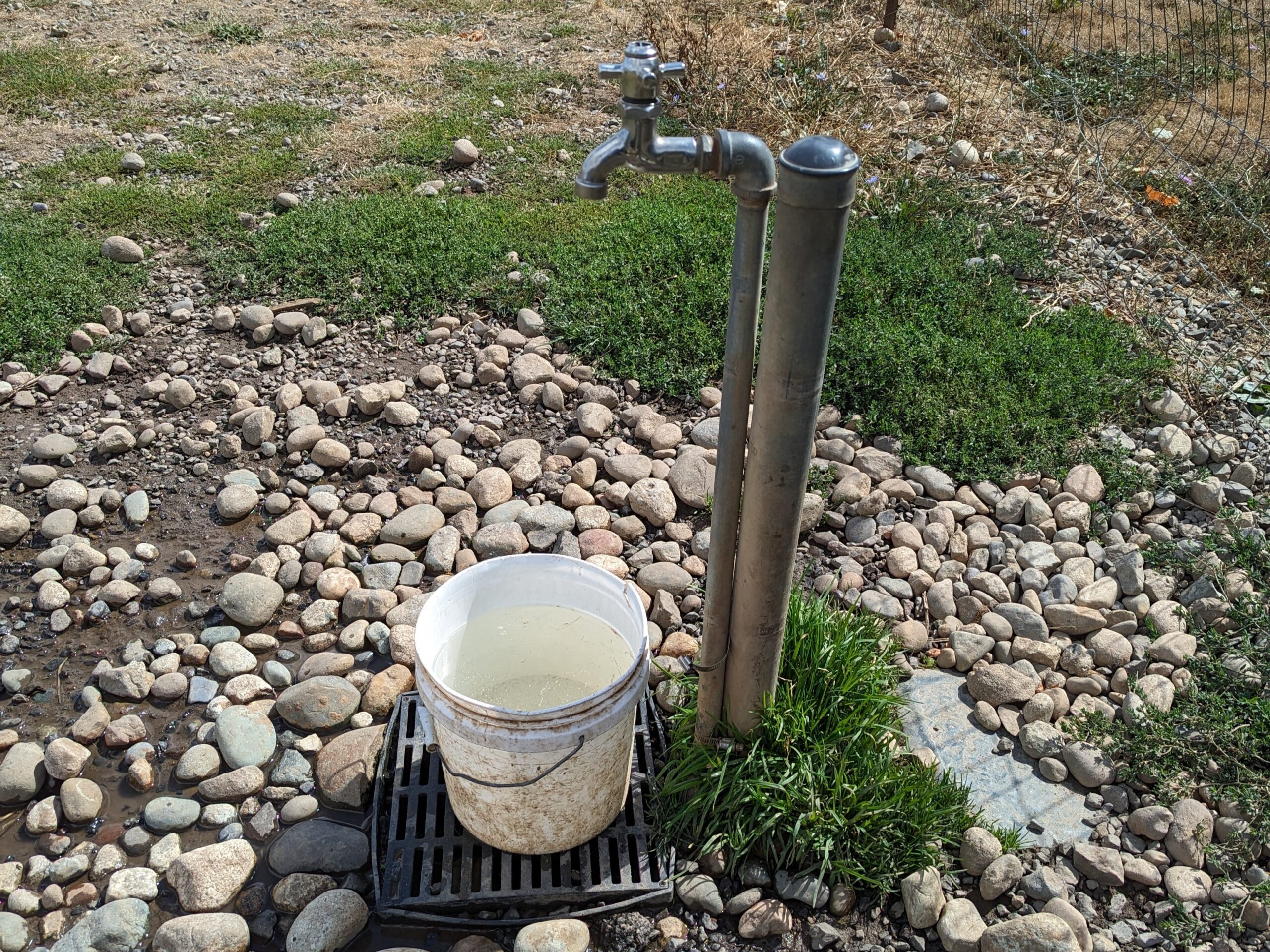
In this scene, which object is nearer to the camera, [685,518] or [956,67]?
[685,518]

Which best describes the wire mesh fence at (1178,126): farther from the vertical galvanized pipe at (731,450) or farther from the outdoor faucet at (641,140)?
the outdoor faucet at (641,140)

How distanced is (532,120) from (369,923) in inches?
197

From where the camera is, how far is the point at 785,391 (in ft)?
6.08

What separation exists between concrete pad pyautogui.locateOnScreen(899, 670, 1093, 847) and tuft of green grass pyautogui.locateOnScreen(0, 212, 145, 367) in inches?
145

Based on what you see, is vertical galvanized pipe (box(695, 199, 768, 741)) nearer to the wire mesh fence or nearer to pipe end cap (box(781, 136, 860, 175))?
pipe end cap (box(781, 136, 860, 175))

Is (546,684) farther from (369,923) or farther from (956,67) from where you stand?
(956,67)

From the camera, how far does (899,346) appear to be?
3875mm

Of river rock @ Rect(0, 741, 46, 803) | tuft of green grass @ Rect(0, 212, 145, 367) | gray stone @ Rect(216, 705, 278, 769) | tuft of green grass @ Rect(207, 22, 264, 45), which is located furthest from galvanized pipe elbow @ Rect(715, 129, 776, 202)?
tuft of green grass @ Rect(207, 22, 264, 45)

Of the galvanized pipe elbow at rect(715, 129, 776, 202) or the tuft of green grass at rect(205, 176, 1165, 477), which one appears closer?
the galvanized pipe elbow at rect(715, 129, 776, 202)

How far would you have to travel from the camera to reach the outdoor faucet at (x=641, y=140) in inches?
69.9

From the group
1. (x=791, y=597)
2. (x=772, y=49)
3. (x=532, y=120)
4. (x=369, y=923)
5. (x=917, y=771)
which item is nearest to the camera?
(x=369, y=923)

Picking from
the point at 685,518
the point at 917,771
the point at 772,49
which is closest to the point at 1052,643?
the point at 917,771

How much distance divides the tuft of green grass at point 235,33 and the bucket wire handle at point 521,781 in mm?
6727

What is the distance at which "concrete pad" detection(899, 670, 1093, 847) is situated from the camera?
2488mm
